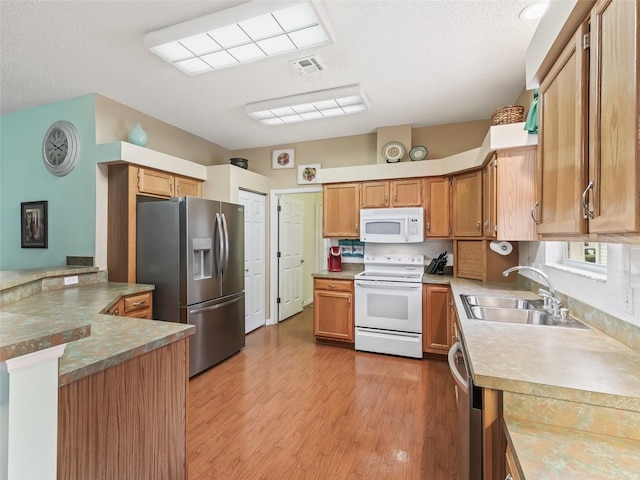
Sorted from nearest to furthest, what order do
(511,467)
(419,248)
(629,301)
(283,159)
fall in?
(511,467)
(629,301)
(419,248)
(283,159)

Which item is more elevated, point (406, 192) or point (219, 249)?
point (406, 192)

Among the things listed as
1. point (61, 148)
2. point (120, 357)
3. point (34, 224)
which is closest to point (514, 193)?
point (120, 357)

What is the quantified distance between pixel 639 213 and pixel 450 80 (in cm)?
248

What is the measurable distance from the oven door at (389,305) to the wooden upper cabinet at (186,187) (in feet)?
7.41

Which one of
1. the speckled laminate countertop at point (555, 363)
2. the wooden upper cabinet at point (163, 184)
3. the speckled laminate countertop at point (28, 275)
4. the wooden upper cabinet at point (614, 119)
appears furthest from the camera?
the wooden upper cabinet at point (163, 184)

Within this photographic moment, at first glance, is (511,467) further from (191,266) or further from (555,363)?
(191,266)

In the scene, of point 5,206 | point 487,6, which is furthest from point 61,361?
point 5,206

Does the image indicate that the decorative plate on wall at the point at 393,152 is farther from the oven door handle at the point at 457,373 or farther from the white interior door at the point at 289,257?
the oven door handle at the point at 457,373

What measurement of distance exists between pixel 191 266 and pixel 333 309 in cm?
167

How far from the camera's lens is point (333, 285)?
371 centimetres

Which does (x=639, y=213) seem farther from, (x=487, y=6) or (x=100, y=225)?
(x=100, y=225)

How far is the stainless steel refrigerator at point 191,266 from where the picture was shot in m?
2.92

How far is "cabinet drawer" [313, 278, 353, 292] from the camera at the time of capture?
3.64 m

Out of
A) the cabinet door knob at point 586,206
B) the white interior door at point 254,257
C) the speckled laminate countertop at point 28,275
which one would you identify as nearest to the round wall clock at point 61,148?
the speckled laminate countertop at point 28,275
